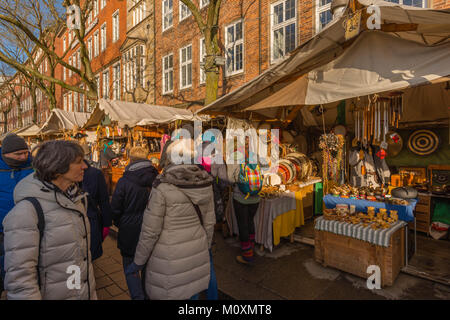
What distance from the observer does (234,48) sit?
1028cm

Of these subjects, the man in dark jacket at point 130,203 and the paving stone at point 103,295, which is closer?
the man in dark jacket at point 130,203

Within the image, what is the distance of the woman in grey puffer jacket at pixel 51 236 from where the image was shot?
146 centimetres

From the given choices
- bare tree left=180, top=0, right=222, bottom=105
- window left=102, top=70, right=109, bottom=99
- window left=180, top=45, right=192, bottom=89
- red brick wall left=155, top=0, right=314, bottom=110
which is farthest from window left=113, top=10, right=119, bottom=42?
bare tree left=180, top=0, right=222, bottom=105

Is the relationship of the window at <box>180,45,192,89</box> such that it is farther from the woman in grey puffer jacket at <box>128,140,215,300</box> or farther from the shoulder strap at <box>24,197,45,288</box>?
the shoulder strap at <box>24,197,45,288</box>

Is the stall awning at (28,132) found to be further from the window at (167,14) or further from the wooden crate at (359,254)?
the wooden crate at (359,254)

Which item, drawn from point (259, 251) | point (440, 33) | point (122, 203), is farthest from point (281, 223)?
point (440, 33)

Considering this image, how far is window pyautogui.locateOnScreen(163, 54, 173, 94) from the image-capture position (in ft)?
44.0

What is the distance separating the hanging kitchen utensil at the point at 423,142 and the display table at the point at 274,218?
324cm

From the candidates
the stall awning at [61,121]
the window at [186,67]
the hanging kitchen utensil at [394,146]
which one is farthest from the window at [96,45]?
the hanging kitchen utensil at [394,146]

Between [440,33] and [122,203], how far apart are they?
4176mm

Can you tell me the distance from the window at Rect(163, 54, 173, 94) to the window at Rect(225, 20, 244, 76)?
13.6 ft

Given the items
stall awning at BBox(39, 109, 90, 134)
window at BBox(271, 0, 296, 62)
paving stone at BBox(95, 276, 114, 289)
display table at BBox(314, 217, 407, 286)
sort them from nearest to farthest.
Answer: display table at BBox(314, 217, 407, 286) → paving stone at BBox(95, 276, 114, 289) → window at BBox(271, 0, 296, 62) → stall awning at BBox(39, 109, 90, 134)

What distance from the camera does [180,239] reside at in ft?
7.03

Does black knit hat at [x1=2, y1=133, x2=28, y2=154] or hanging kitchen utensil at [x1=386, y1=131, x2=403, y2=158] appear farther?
hanging kitchen utensil at [x1=386, y1=131, x2=403, y2=158]
